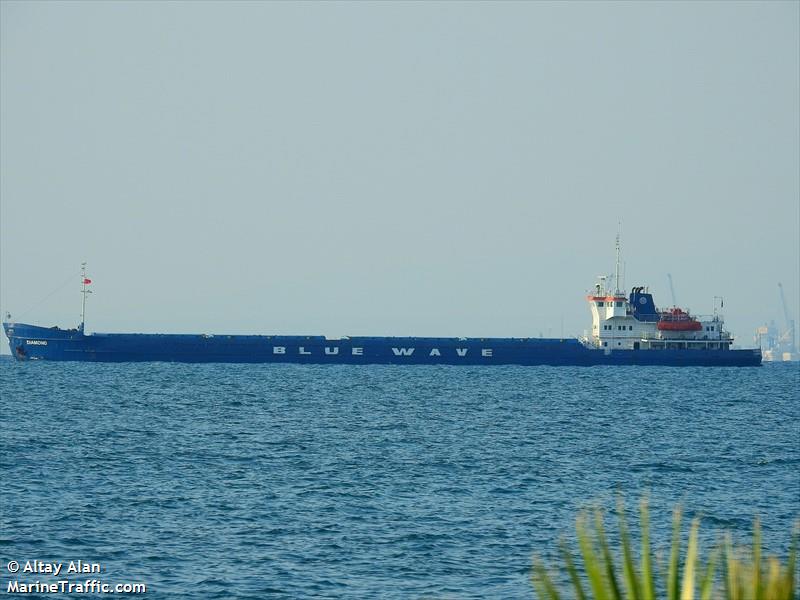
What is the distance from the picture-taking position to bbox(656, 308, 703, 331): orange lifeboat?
109 metres

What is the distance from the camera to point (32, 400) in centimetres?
6812

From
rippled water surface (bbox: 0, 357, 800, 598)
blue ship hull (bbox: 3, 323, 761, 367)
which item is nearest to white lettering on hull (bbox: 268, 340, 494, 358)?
blue ship hull (bbox: 3, 323, 761, 367)

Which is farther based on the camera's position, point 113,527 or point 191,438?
point 191,438

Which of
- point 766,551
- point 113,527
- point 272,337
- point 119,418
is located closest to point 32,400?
point 119,418

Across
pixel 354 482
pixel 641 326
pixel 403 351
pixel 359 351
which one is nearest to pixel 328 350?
pixel 359 351

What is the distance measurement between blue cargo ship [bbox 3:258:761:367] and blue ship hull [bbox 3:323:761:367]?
11cm

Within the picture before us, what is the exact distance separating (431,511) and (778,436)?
98.0ft

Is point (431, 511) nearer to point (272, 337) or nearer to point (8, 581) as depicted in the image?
point (8, 581)

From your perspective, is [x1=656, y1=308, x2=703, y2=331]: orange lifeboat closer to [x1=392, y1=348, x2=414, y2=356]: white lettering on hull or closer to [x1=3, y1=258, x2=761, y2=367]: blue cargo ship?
[x1=3, y1=258, x2=761, y2=367]: blue cargo ship

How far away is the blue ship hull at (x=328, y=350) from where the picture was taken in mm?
104938

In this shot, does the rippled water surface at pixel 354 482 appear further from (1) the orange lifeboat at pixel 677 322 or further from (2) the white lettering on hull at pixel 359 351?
(1) the orange lifeboat at pixel 677 322

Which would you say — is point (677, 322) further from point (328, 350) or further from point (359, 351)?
point (328, 350)

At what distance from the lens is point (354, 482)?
107 feet

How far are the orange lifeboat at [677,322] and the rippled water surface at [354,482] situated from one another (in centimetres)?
3832
